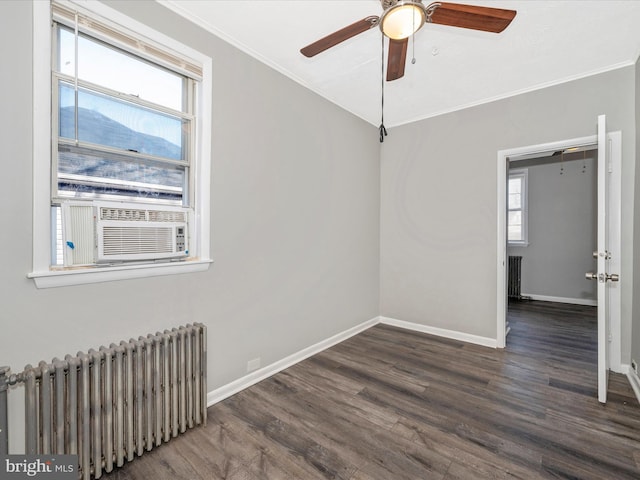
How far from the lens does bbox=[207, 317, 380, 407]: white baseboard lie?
226 centimetres

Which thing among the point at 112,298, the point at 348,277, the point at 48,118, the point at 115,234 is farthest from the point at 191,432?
the point at 348,277

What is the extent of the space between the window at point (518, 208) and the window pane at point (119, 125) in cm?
615

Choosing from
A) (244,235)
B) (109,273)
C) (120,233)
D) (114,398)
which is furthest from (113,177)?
(114,398)

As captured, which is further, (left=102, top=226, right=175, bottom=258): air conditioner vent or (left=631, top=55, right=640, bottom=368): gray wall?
(left=631, top=55, right=640, bottom=368): gray wall

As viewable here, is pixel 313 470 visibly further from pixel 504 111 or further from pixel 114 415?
pixel 504 111

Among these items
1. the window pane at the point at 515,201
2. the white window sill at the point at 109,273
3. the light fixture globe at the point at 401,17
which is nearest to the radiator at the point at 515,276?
the window pane at the point at 515,201

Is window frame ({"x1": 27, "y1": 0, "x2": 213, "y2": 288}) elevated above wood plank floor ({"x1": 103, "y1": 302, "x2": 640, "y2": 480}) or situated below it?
above

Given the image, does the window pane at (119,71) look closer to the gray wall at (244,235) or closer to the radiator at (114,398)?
the gray wall at (244,235)

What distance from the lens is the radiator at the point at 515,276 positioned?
5645 millimetres

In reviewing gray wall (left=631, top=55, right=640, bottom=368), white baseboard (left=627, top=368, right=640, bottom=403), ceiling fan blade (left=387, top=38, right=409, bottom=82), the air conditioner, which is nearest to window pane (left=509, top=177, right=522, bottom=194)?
gray wall (left=631, top=55, right=640, bottom=368)

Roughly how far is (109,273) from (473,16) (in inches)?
98.6

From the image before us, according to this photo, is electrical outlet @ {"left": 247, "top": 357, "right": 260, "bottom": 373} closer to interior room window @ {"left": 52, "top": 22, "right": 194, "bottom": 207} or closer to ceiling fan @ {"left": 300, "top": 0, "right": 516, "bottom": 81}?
interior room window @ {"left": 52, "top": 22, "right": 194, "bottom": 207}

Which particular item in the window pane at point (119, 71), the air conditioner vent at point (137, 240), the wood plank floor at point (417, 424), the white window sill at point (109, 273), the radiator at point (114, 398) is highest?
the window pane at point (119, 71)

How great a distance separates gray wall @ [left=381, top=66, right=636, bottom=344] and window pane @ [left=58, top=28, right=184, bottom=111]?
116 inches
